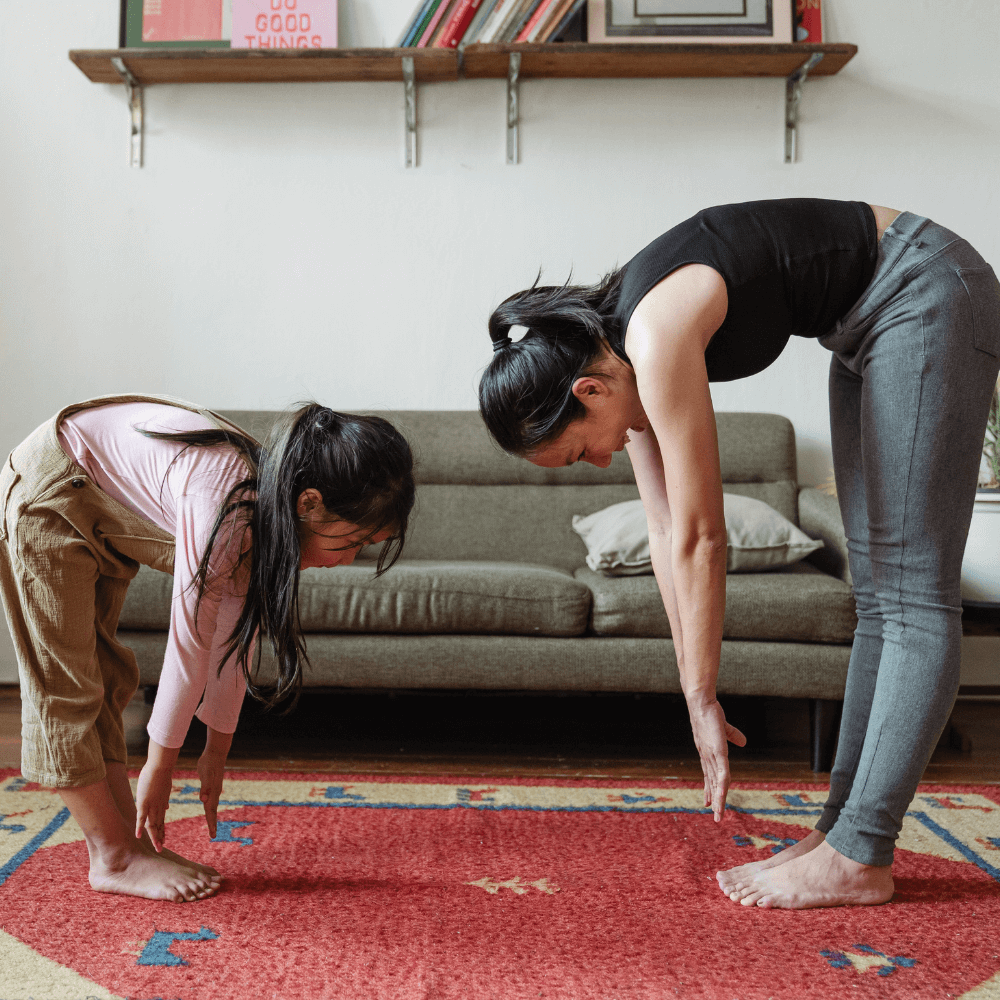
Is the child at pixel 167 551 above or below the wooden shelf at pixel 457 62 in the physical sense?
below

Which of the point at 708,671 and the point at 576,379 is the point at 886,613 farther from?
the point at 576,379

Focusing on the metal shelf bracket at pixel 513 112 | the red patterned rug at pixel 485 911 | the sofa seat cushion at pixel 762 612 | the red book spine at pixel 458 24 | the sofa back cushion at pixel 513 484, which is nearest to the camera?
the red patterned rug at pixel 485 911

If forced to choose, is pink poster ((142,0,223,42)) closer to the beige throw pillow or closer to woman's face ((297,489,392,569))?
the beige throw pillow

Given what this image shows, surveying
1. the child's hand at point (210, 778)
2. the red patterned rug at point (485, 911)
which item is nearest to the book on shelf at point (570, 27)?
the red patterned rug at point (485, 911)

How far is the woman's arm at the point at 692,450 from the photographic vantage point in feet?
3.23

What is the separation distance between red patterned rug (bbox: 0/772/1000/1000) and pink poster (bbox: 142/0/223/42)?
6.62 ft

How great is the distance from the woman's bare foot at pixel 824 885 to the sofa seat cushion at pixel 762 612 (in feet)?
2.17

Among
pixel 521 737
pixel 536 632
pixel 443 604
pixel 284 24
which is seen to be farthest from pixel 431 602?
pixel 284 24

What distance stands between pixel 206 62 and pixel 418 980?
7.68ft

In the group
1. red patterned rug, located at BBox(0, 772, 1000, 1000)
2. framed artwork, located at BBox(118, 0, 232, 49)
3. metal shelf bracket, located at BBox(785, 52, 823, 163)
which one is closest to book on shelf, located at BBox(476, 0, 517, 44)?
framed artwork, located at BBox(118, 0, 232, 49)

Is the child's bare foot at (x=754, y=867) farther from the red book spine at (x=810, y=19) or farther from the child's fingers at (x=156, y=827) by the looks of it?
the red book spine at (x=810, y=19)

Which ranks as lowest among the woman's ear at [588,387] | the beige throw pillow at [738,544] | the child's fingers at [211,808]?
the child's fingers at [211,808]

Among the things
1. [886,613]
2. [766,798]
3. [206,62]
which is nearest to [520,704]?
[766,798]

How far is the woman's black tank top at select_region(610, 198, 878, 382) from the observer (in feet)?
3.39
